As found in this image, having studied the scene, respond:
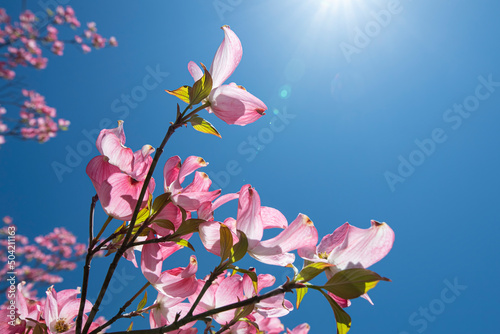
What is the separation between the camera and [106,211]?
1.55ft

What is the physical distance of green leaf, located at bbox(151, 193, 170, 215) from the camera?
48cm

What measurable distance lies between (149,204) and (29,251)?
20.6ft

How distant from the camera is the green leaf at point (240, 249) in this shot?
417 millimetres

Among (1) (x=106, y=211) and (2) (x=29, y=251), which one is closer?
(1) (x=106, y=211)

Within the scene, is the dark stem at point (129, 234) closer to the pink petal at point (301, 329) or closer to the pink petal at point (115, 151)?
the pink petal at point (115, 151)

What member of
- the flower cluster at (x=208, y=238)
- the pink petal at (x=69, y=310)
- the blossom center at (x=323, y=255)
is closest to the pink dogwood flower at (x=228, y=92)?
the flower cluster at (x=208, y=238)

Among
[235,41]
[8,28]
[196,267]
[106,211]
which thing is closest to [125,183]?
[106,211]

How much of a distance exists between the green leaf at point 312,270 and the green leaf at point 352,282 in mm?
16

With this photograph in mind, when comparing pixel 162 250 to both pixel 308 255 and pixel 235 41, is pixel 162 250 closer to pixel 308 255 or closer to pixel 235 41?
pixel 308 255

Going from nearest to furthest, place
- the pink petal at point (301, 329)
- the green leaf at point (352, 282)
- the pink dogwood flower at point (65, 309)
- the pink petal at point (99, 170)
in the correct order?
the green leaf at point (352, 282), the pink petal at point (99, 170), the pink dogwood flower at point (65, 309), the pink petal at point (301, 329)

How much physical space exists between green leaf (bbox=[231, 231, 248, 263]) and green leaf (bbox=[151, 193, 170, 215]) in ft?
0.43

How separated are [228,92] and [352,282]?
32 cm

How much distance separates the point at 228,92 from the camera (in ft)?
1.61

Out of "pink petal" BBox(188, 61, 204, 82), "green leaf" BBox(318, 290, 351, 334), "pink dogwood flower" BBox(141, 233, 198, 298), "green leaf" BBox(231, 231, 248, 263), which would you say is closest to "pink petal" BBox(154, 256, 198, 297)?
"pink dogwood flower" BBox(141, 233, 198, 298)
